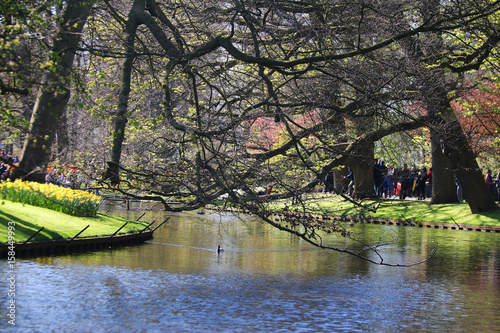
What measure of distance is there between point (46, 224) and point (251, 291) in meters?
6.75

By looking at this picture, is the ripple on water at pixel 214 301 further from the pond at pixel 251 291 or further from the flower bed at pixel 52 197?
the flower bed at pixel 52 197

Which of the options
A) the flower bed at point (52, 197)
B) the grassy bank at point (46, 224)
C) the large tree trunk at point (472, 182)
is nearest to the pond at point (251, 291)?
the grassy bank at point (46, 224)

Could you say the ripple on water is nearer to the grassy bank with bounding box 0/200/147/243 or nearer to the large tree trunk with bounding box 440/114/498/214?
the grassy bank with bounding box 0/200/147/243

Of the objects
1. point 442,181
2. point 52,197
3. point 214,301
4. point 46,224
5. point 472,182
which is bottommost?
point 214,301

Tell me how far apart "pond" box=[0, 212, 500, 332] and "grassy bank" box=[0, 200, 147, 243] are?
2.77 feet

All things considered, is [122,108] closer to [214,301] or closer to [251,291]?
[214,301]

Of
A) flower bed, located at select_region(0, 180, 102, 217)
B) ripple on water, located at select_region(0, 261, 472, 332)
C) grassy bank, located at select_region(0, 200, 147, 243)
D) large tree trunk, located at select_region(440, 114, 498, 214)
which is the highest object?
large tree trunk, located at select_region(440, 114, 498, 214)

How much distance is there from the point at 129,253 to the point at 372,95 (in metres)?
9.62

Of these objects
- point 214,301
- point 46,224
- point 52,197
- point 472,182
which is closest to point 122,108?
point 214,301

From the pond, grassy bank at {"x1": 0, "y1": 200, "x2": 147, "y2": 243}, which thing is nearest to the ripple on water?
the pond

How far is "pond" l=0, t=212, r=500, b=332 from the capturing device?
10477 millimetres

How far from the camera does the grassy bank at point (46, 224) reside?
15.3 metres

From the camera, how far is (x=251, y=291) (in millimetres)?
12984

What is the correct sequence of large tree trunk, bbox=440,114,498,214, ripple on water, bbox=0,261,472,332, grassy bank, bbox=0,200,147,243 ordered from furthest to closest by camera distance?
1. large tree trunk, bbox=440,114,498,214
2. grassy bank, bbox=0,200,147,243
3. ripple on water, bbox=0,261,472,332
